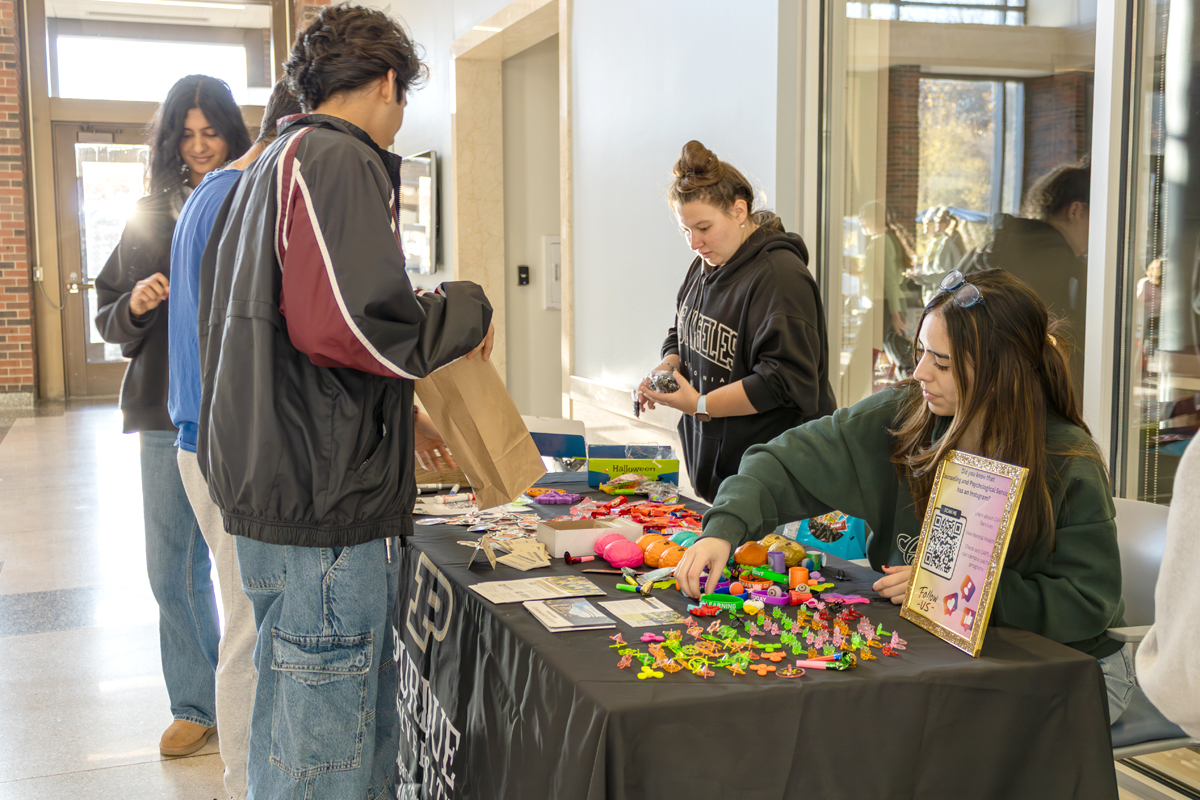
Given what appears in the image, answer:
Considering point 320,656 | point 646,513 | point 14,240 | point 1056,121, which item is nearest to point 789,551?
point 646,513

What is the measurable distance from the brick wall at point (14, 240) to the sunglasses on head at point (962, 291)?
384 inches

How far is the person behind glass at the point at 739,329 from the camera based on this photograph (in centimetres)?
229

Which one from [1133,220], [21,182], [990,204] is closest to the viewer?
[1133,220]

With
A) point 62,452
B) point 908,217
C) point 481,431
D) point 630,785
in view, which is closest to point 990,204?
point 908,217

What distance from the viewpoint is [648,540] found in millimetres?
1788

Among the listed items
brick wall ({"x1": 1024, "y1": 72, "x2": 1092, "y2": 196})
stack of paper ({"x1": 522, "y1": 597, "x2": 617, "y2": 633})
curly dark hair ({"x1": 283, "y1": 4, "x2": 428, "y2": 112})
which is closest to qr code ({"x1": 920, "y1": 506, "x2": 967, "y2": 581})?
stack of paper ({"x1": 522, "y1": 597, "x2": 617, "y2": 633})

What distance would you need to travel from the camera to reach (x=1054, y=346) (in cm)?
162

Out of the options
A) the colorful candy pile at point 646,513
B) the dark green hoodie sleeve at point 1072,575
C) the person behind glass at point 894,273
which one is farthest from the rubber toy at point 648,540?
the person behind glass at point 894,273

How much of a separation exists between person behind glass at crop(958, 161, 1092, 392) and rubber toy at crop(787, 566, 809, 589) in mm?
1164

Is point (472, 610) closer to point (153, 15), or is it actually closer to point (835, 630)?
→ point (835, 630)

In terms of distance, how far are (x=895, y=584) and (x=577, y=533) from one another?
0.55 metres

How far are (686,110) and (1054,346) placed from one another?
244 centimetres

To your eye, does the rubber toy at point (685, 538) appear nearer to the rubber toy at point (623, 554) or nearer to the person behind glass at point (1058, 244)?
the rubber toy at point (623, 554)

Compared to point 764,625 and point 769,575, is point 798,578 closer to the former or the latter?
point 769,575
